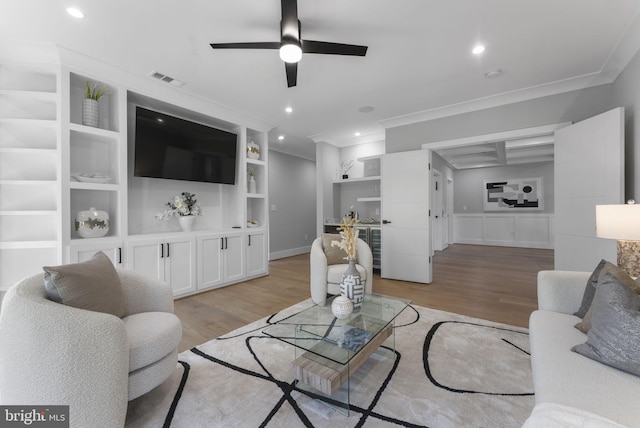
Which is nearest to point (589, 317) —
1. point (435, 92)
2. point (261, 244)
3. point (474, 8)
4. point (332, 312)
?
point (332, 312)

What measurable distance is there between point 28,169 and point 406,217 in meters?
4.60

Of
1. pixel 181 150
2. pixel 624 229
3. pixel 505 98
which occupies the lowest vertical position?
pixel 624 229

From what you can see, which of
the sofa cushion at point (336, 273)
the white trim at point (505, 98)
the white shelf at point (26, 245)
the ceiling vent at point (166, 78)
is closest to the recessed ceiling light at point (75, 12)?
the ceiling vent at point (166, 78)

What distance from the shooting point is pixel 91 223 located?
2.83m

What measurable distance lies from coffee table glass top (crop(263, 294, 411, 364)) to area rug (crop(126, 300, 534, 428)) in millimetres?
266

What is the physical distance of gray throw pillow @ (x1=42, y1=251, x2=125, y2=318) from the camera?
1361mm

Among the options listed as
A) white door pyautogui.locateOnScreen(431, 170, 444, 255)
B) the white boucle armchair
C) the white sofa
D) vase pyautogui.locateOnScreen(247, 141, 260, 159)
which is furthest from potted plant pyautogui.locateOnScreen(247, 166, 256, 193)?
white door pyautogui.locateOnScreen(431, 170, 444, 255)

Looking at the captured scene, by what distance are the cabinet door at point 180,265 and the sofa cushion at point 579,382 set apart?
11.6 ft

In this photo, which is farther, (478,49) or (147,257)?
(147,257)

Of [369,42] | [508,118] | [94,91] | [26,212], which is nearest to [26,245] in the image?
[26,212]

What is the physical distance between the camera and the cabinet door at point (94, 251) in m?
2.62

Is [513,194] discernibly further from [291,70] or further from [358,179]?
[291,70]

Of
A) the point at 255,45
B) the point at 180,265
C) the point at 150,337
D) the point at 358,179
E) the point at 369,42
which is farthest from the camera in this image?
the point at 358,179
